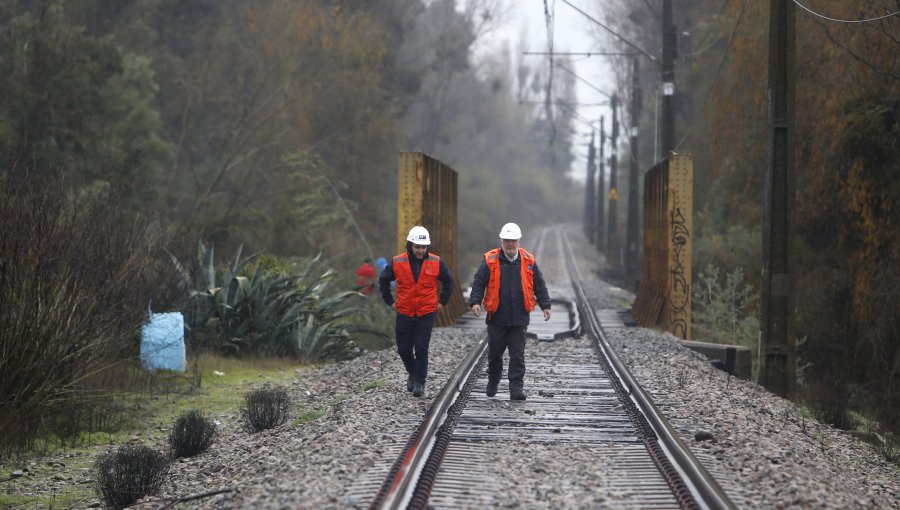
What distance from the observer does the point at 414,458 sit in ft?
A: 25.7

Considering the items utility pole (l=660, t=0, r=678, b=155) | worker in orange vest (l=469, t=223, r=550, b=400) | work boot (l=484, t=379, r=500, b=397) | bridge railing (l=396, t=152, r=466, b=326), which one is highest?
utility pole (l=660, t=0, r=678, b=155)

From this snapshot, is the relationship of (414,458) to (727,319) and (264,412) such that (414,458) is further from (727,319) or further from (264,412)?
(727,319)

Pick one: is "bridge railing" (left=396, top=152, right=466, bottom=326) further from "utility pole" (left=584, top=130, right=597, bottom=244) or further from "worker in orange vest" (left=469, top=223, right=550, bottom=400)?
"utility pole" (left=584, top=130, right=597, bottom=244)

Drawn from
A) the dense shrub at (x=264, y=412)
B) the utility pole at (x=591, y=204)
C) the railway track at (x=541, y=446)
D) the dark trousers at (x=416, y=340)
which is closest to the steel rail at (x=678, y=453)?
the railway track at (x=541, y=446)

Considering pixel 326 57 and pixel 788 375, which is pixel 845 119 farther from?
pixel 326 57

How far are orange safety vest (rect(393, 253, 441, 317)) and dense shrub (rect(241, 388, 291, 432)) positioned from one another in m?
1.67

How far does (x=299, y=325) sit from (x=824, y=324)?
973 centimetres

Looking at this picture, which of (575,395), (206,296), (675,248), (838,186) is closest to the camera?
(575,395)

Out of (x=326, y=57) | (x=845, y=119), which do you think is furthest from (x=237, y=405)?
(x=326, y=57)

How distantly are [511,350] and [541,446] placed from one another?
252cm

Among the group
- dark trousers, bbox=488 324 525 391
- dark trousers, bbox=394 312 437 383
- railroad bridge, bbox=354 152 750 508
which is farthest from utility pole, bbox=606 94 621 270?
dark trousers, bbox=394 312 437 383

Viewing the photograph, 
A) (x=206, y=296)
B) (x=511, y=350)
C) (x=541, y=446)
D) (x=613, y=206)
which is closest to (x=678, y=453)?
(x=541, y=446)

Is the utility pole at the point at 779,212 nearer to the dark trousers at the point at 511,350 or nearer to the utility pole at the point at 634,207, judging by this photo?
the dark trousers at the point at 511,350

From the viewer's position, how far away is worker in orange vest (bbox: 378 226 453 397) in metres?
11.3
